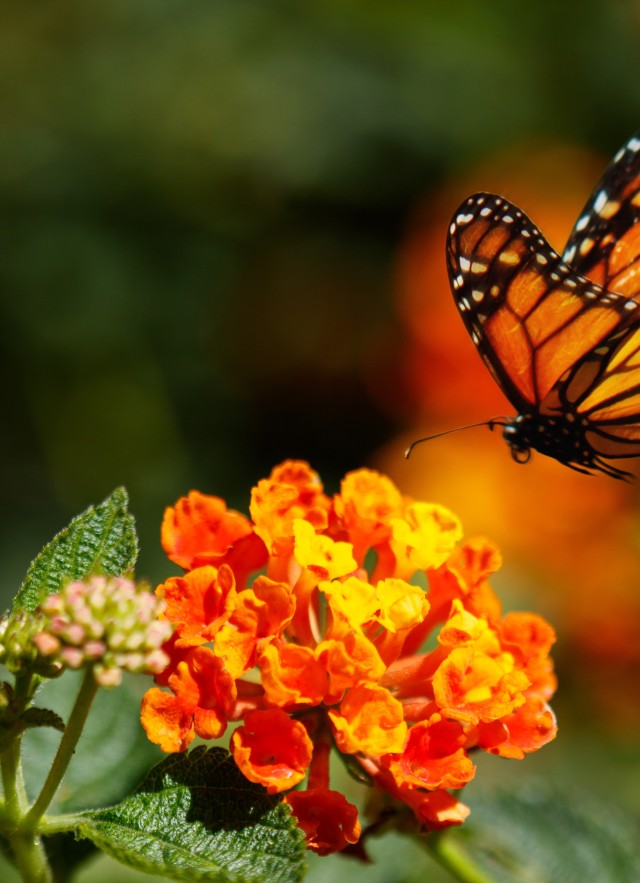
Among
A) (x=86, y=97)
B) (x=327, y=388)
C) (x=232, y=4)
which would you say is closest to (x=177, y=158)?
(x=86, y=97)

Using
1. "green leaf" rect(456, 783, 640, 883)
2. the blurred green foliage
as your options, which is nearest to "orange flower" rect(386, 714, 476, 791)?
"green leaf" rect(456, 783, 640, 883)

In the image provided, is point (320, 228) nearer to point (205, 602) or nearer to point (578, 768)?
point (578, 768)

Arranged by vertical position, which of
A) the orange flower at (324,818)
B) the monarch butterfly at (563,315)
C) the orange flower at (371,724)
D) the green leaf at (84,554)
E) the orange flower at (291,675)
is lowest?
the orange flower at (324,818)

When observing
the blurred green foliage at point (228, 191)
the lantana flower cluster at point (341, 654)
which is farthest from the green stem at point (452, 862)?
the blurred green foliage at point (228, 191)

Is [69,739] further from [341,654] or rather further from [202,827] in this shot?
[341,654]

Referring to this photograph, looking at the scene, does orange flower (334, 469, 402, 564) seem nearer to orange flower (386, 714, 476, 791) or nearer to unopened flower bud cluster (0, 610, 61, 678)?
orange flower (386, 714, 476, 791)

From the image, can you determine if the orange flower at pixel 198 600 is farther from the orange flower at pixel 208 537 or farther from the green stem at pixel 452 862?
the green stem at pixel 452 862
